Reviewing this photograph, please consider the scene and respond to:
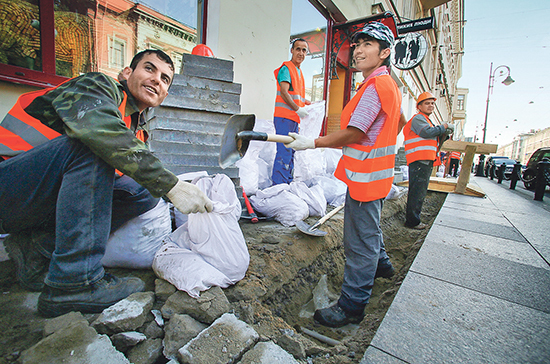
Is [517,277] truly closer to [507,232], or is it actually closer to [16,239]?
[507,232]

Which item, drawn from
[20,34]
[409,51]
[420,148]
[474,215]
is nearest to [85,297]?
[20,34]

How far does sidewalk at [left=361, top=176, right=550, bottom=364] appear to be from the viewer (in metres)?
1.10

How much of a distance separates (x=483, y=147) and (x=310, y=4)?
15.4ft

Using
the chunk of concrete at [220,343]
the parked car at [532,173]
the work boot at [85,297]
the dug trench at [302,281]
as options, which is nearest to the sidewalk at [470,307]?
the dug trench at [302,281]

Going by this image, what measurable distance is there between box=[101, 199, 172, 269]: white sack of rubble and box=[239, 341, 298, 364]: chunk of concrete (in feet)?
2.71

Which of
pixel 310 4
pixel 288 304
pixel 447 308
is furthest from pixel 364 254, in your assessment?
pixel 310 4

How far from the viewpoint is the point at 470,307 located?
142cm

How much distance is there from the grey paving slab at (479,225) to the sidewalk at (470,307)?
239 mm

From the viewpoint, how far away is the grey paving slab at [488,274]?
1.57 meters

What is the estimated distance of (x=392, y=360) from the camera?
40.9 inches

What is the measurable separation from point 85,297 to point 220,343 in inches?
26.3

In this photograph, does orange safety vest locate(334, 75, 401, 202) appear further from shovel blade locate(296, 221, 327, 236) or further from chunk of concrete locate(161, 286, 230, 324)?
chunk of concrete locate(161, 286, 230, 324)

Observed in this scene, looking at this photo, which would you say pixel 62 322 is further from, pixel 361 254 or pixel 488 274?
pixel 488 274

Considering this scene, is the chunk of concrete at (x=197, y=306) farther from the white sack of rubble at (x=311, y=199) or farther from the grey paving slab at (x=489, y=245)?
the grey paving slab at (x=489, y=245)
